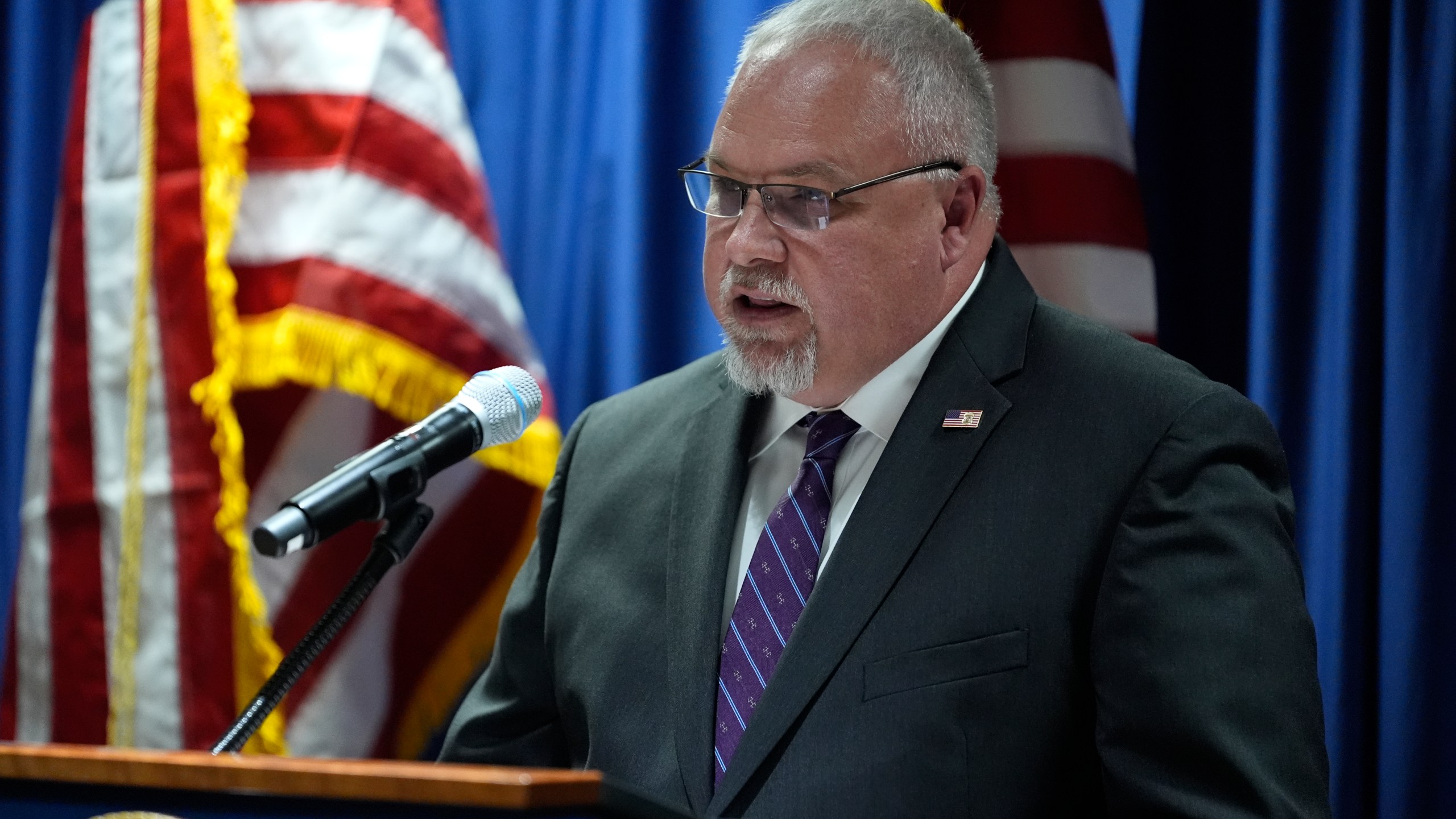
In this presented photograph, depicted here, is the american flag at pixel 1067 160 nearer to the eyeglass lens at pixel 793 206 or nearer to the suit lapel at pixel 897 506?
the suit lapel at pixel 897 506

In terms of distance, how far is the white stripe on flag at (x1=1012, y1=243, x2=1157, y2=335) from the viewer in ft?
7.04

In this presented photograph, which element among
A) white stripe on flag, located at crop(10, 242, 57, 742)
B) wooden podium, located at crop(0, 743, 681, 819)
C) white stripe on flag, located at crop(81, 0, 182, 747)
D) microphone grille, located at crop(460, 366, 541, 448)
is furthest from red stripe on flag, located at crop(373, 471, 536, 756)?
wooden podium, located at crop(0, 743, 681, 819)

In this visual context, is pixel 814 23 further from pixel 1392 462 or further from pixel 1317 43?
pixel 1392 462

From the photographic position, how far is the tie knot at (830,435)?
5.48 feet

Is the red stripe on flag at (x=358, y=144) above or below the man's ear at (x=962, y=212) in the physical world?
above

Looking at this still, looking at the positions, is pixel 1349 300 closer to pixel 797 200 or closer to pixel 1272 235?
pixel 1272 235

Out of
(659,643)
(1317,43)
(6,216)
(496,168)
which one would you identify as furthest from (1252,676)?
(6,216)

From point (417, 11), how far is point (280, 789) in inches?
71.9

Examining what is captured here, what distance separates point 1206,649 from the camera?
52.9 inches

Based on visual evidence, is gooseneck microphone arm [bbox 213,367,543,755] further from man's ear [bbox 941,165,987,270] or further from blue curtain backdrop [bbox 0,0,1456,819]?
blue curtain backdrop [bbox 0,0,1456,819]

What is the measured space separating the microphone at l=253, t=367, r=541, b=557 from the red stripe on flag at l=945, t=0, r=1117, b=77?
1189 millimetres

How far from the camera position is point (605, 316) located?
104 inches

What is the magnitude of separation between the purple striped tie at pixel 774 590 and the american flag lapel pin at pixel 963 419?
0.13 m

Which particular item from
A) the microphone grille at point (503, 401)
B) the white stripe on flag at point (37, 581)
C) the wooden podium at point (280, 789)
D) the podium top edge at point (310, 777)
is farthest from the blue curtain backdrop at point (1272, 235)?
the podium top edge at point (310, 777)
